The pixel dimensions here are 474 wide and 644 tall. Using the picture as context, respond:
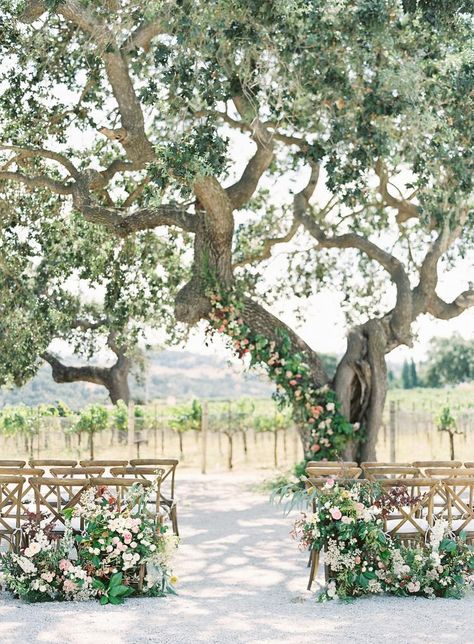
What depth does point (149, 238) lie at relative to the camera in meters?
13.5

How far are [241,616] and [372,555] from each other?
3.33ft

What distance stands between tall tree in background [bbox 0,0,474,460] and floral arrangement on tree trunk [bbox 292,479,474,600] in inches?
136

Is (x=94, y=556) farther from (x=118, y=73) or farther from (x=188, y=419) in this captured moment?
(x=188, y=419)

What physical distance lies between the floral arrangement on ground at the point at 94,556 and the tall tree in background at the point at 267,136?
321 cm

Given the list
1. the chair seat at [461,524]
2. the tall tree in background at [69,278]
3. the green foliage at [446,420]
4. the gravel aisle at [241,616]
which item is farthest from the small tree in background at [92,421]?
the chair seat at [461,524]

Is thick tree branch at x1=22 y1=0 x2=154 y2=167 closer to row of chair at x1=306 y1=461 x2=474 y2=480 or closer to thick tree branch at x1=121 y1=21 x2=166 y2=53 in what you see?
thick tree branch at x1=121 y1=21 x2=166 y2=53

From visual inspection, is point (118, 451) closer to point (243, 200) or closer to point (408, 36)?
point (243, 200)

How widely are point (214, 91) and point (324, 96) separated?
5.50 ft

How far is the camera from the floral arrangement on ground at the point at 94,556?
19.1 ft

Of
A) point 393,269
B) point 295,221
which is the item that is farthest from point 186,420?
point 393,269

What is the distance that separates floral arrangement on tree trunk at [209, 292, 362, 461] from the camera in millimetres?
11531

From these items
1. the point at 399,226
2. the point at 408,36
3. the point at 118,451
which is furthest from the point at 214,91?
the point at 118,451

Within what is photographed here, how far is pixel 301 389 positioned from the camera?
1173 cm

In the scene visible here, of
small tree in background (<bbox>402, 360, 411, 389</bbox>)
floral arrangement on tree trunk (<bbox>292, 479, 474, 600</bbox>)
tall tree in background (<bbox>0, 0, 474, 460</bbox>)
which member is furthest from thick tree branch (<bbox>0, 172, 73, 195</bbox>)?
small tree in background (<bbox>402, 360, 411, 389</bbox>)
